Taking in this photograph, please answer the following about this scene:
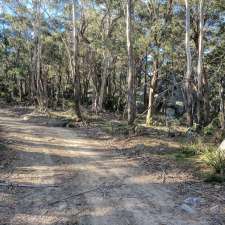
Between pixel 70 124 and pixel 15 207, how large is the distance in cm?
1261

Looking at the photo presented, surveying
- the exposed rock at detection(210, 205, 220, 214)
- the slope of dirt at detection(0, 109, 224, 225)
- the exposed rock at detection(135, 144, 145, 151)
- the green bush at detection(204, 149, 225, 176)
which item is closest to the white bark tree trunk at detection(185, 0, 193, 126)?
the exposed rock at detection(135, 144, 145, 151)

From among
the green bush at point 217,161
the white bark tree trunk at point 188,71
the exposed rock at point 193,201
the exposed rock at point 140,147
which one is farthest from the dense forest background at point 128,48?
the exposed rock at point 193,201

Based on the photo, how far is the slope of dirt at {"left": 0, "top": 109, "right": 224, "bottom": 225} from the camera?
278 inches

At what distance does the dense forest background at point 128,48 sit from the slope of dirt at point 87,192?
713 centimetres

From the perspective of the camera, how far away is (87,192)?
8.44 meters

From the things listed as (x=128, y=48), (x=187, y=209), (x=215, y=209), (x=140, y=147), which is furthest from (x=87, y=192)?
(x=128, y=48)

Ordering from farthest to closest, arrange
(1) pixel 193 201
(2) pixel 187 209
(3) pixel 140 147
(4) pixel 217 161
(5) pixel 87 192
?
(3) pixel 140 147 < (4) pixel 217 161 < (5) pixel 87 192 < (1) pixel 193 201 < (2) pixel 187 209

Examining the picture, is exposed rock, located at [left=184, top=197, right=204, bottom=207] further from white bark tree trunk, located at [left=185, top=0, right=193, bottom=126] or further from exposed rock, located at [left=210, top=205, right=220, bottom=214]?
white bark tree trunk, located at [left=185, top=0, right=193, bottom=126]

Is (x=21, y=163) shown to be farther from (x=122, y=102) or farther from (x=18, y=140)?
(x=122, y=102)

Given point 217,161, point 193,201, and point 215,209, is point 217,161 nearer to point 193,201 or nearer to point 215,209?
point 193,201

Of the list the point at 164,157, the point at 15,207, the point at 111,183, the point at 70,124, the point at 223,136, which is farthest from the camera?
the point at 70,124

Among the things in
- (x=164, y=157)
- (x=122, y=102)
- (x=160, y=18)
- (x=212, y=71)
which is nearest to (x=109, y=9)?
(x=160, y=18)

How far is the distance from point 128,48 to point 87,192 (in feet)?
36.2

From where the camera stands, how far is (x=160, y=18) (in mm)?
24375
